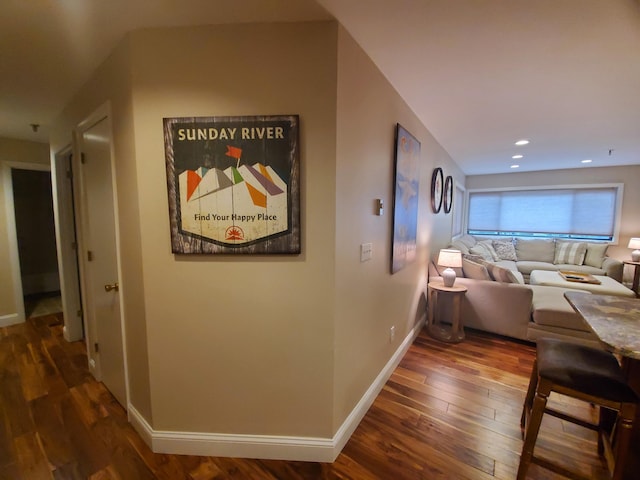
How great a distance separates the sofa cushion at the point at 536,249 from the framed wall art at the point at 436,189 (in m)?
3.40

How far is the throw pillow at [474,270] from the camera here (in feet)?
10.5

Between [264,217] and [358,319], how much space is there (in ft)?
2.87

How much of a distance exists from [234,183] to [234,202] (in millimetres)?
95

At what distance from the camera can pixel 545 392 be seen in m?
1.25

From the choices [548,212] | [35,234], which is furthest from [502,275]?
[35,234]

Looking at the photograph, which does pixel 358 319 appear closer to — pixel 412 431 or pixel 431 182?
pixel 412 431

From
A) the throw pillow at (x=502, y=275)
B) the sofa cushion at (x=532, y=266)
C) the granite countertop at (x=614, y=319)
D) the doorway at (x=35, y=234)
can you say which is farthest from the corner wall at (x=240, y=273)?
the sofa cushion at (x=532, y=266)

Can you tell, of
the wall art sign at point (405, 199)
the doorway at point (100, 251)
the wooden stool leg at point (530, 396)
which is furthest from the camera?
the wall art sign at point (405, 199)

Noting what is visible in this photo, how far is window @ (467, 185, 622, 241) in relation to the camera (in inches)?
206

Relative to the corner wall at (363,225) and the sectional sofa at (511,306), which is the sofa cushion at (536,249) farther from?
the corner wall at (363,225)

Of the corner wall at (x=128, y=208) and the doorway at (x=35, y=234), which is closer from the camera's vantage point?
the corner wall at (x=128, y=208)

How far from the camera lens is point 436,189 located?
335 centimetres

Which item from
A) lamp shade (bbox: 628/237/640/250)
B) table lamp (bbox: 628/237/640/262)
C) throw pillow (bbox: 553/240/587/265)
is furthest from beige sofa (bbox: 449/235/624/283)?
lamp shade (bbox: 628/237/640/250)

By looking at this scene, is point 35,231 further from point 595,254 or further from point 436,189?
point 595,254
